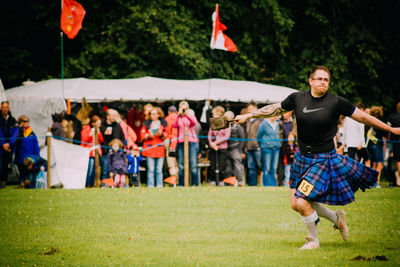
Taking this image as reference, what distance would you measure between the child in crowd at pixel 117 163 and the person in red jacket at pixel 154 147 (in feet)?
1.57

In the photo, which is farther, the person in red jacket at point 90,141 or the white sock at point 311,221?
the person in red jacket at point 90,141

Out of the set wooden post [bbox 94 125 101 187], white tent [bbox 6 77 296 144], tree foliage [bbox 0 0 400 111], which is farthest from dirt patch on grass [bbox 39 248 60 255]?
tree foliage [bbox 0 0 400 111]

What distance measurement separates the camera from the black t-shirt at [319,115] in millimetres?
5305

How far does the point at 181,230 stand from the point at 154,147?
5.65m

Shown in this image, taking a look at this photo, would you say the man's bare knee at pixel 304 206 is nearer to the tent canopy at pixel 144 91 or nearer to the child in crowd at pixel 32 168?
the child in crowd at pixel 32 168

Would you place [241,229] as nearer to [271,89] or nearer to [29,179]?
[29,179]

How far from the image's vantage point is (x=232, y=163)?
495 inches

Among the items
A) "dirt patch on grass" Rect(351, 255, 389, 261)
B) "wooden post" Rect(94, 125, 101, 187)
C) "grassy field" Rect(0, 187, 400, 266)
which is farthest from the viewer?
"wooden post" Rect(94, 125, 101, 187)

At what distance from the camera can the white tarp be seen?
11953 mm

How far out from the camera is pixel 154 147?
12164 millimetres

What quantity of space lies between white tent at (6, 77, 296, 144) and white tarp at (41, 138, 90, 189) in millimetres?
2567

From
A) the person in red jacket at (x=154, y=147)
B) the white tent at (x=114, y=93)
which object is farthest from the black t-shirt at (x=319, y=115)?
the white tent at (x=114, y=93)

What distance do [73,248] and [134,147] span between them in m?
6.96

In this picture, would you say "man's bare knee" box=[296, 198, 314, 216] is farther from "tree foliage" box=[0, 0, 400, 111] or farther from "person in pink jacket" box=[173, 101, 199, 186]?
"tree foliage" box=[0, 0, 400, 111]
